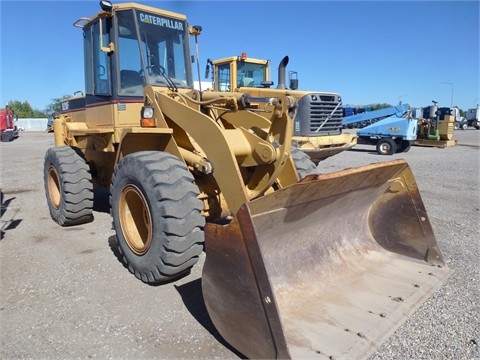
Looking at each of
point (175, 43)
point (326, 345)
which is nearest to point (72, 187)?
point (175, 43)

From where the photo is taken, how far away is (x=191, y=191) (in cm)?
353

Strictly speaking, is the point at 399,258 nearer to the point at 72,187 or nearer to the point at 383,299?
the point at 383,299

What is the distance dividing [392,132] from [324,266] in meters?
14.9

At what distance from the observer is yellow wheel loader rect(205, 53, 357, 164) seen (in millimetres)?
9406

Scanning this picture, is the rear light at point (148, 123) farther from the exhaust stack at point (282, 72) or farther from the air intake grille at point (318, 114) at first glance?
the exhaust stack at point (282, 72)

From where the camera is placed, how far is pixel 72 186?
5.39m

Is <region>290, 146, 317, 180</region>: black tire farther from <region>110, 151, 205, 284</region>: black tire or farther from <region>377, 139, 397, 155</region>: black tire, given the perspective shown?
<region>377, 139, 397, 155</region>: black tire

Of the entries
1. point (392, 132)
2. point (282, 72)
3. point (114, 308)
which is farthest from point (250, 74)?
point (392, 132)

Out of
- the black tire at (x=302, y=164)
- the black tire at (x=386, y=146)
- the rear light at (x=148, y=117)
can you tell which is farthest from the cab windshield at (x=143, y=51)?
the black tire at (x=386, y=146)

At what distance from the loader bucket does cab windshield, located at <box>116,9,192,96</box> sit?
275 cm

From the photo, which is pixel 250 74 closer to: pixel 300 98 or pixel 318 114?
pixel 300 98

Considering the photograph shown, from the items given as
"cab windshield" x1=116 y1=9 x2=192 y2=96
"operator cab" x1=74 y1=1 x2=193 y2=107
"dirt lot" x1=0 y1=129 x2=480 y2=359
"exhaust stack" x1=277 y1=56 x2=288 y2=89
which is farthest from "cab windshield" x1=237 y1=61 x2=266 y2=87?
"dirt lot" x1=0 y1=129 x2=480 y2=359

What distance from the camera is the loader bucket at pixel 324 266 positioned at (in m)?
2.54

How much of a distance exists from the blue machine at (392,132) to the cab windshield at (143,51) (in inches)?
546
